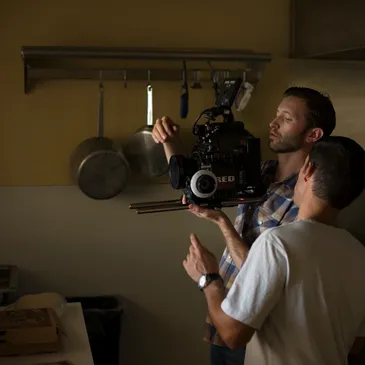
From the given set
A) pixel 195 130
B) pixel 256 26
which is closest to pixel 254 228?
pixel 195 130

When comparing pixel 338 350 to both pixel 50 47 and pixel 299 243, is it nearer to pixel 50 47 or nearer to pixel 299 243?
pixel 299 243

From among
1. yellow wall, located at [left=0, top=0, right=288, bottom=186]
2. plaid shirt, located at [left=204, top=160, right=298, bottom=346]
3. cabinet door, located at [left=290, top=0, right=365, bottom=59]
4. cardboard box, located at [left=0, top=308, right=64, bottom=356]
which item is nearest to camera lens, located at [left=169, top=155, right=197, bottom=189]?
plaid shirt, located at [left=204, top=160, right=298, bottom=346]

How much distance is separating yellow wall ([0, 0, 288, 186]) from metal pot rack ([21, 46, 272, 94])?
0.15 ft

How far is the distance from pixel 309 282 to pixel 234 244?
1.47ft

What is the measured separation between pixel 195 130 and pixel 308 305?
0.55 meters

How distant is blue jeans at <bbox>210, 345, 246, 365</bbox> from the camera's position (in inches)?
76.5

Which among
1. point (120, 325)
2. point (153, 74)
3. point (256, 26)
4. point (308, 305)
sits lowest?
point (120, 325)

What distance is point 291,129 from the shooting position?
1942 mm

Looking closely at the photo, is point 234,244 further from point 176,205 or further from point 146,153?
point 146,153

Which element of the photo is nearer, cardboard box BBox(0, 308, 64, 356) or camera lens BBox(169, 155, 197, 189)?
camera lens BBox(169, 155, 197, 189)

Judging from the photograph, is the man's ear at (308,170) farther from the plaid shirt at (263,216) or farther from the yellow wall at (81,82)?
the yellow wall at (81,82)

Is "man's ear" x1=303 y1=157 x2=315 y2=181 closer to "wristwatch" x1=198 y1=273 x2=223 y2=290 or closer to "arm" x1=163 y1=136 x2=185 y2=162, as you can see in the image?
"wristwatch" x1=198 y1=273 x2=223 y2=290

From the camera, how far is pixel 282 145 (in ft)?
6.37

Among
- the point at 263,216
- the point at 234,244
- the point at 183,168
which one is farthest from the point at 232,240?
the point at 183,168
